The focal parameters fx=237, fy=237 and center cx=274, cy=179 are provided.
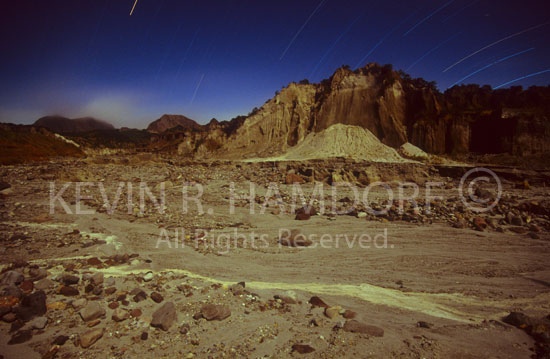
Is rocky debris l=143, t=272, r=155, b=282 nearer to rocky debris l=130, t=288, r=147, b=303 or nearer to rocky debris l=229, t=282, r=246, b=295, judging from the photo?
rocky debris l=130, t=288, r=147, b=303

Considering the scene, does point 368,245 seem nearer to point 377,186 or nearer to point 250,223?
point 250,223

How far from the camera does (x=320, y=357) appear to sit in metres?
2.31

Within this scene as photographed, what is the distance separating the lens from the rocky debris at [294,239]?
543cm

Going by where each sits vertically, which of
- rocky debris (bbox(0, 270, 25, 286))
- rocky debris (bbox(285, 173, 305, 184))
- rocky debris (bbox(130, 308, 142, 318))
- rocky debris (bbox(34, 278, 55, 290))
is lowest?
rocky debris (bbox(130, 308, 142, 318))

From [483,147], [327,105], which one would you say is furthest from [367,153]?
[483,147]

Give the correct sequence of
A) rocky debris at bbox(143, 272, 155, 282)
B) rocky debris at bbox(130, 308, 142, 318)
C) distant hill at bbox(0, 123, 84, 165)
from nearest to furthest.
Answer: rocky debris at bbox(130, 308, 142, 318) → rocky debris at bbox(143, 272, 155, 282) → distant hill at bbox(0, 123, 84, 165)

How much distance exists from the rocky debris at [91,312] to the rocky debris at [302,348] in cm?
224

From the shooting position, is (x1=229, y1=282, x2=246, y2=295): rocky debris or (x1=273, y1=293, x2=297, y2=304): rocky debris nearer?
(x1=273, y1=293, x2=297, y2=304): rocky debris

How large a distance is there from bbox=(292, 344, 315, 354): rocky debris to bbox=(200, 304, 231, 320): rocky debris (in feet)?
3.00

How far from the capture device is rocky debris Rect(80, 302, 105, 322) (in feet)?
8.73

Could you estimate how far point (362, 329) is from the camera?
271cm

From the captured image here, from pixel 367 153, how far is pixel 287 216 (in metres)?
19.4

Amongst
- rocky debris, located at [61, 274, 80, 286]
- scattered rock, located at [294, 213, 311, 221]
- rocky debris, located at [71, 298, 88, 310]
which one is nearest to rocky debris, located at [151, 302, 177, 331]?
rocky debris, located at [71, 298, 88, 310]

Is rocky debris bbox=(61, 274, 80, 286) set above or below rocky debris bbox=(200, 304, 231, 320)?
above
